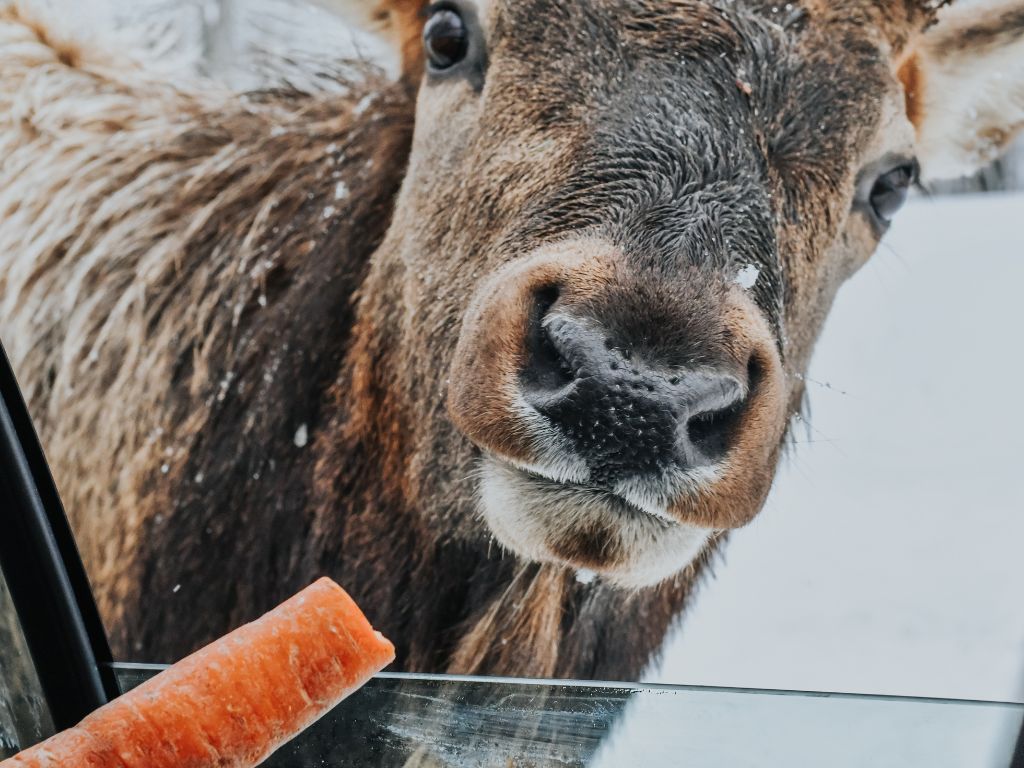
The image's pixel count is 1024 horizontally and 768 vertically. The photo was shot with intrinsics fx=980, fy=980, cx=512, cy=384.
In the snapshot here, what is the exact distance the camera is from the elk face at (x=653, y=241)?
3.87ft

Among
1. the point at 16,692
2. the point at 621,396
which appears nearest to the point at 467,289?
the point at 621,396

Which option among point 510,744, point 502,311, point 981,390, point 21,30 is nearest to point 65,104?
point 21,30

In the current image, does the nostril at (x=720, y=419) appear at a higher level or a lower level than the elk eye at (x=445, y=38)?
lower

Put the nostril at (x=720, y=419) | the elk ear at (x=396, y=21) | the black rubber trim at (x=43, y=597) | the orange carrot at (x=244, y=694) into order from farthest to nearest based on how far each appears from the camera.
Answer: the elk ear at (x=396, y=21) → the black rubber trim at (x=43, y=597) → the nostril at (x=720, y=419) → the orange carrot at (x=244, y=694)

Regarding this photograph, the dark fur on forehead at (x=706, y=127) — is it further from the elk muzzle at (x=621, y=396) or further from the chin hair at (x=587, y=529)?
the chin hair at (x=587, y=529)

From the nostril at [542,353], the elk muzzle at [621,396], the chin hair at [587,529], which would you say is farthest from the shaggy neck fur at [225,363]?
the nostril at [542,353]

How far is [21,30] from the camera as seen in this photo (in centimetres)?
164

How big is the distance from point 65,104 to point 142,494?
2.22ft

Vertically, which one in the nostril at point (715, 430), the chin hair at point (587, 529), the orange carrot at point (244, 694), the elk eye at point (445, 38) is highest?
the elk eye at point (445, 38)

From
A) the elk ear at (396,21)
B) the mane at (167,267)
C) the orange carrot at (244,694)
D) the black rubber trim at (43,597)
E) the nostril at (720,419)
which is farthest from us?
the mane at (167,267)

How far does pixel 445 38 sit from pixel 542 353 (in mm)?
498

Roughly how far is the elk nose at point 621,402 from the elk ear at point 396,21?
20.3 inches

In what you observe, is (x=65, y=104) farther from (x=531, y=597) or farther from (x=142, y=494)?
(x=531, y=597)

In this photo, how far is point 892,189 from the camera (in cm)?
127
